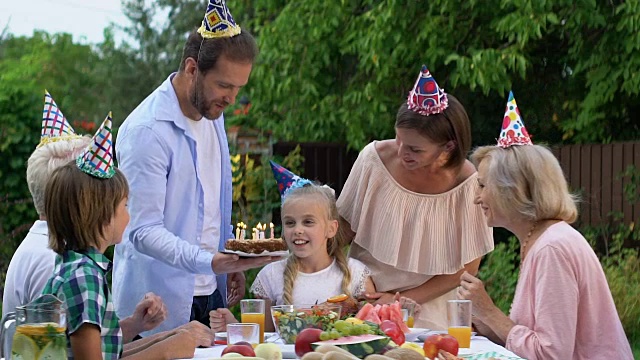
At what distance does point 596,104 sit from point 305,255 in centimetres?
692

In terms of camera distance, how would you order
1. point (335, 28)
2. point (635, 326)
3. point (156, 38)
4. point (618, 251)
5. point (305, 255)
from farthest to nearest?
point (156, 38) < point (335, 28) < point (618, 251) < point (635, 326) < point (305, 255)

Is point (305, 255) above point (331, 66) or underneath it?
underneath

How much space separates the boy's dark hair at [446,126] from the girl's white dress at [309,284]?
2.28 feet

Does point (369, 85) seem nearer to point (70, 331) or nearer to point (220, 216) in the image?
point (220, 216)

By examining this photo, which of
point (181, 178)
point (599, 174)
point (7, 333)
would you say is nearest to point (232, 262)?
point (181, 178)

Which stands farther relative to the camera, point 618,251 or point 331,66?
point 331,66

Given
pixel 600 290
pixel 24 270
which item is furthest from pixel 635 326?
pixel 24 270

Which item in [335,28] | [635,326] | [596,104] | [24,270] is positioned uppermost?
[335,28]

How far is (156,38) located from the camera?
30.6 m

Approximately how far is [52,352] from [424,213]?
101 inches

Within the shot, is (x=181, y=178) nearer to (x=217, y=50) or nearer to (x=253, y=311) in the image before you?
(x=217, y=50)

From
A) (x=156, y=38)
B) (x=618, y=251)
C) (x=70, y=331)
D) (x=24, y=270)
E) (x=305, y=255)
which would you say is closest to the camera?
(x=70, y=331)

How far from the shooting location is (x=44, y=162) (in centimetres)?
405

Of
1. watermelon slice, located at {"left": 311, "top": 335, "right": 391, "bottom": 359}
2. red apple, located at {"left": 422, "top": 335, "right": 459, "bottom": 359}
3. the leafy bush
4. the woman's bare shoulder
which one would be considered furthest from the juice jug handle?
the leafy bush
